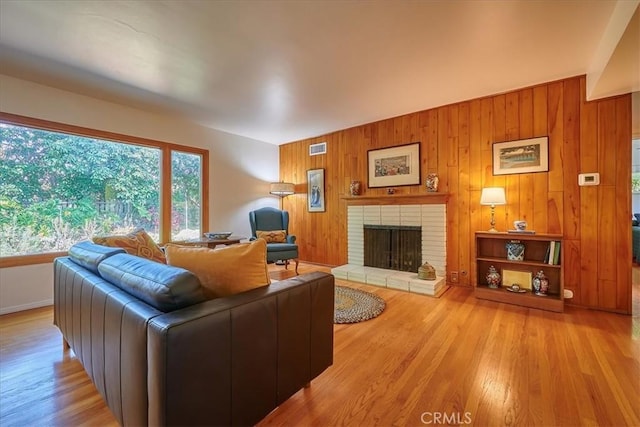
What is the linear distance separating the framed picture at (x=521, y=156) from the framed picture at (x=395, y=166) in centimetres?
98

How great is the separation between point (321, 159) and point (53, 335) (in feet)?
13.4

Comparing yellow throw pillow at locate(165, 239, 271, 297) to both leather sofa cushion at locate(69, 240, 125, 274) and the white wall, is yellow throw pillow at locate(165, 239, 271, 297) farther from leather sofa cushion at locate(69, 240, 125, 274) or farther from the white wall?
the white wall

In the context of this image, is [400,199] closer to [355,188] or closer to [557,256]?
[355,188]

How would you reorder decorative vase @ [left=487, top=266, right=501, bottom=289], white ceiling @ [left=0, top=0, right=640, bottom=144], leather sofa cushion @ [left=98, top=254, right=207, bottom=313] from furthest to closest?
decorative vase @ [left=487, top=266, right=501, bottom=289], white ceiling @ [left=0, top=0, right=640, bottom=144], leather sofa cushion @ [left=98, top=254, right=207, bottom=313]

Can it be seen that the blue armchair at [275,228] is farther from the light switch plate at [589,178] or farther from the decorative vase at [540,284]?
the light switch plate at [589,178]

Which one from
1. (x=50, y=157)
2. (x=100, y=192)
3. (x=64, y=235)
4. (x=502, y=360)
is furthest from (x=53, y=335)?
(x=502, y=360)

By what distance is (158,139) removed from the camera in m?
3.90

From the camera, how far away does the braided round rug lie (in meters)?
2.58

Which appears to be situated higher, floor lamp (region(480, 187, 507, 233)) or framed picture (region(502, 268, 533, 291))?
floor lamp (region(480, 187, 507, 233))

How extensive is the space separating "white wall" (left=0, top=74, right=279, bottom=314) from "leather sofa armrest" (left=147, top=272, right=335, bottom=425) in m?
3.24

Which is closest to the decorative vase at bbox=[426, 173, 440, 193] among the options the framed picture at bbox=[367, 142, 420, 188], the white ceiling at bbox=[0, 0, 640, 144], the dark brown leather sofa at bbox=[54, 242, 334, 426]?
the framed picture at bbox=[367, 142, 420, 188]

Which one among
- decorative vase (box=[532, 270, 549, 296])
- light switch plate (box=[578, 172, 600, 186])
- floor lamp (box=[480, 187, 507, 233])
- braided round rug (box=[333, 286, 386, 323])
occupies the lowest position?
braided round rug (box=[333, 286, 386, 323])

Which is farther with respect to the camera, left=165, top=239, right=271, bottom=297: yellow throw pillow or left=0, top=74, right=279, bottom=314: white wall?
left=0, top=74, right=279, bottom=314: white wall

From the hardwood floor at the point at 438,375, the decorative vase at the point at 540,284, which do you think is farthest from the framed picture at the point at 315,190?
the decorative vase at the point at 540,284
